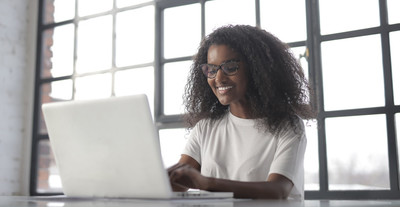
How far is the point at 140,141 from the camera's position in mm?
1042

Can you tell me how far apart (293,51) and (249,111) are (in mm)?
1158

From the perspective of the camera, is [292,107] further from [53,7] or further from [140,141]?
[53,7]

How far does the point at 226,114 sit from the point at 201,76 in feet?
0.68

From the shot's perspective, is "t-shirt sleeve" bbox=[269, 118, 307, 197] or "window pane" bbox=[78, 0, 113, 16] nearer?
"t-shirt sleeve" bbox=[269, 118, 307, 197]

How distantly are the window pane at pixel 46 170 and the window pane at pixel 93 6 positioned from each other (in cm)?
113

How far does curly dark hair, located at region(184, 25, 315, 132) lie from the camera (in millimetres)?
1785

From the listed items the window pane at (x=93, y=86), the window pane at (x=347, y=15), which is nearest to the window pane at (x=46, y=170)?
the window pane at (x=93, y=86)

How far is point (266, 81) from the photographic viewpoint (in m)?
1.79

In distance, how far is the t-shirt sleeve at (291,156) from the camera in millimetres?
1564

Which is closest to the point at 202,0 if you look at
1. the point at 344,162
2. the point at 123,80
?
the point at 123,80

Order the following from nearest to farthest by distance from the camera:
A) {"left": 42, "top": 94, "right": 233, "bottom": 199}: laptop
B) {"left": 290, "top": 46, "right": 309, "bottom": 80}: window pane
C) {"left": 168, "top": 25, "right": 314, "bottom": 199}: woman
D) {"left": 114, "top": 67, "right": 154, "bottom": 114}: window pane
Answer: {"left": 42, "top": 94, "right": 233, "bottom": 199}: laptop, {"left": 168, "top": 25, "right": 314, "bottom": 199}: woman, {"left": 290, "top": 46, "right": 309, "bottom": 80}: window pane, {"left": 114, "top": 67, "right": 154, "bottom": 114}: window pane

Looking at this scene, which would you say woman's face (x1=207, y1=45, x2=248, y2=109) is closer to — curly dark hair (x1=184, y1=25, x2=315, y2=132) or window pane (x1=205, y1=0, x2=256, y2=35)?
curly dark hair (x1=184, y1=25, x2=315, y2=132)

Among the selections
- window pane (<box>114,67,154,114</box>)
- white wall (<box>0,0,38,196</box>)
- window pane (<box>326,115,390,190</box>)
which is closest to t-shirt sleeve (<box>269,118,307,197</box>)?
window pane (<box>326,115,390,190</box>)

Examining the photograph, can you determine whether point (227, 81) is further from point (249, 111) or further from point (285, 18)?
point (285, 18)
